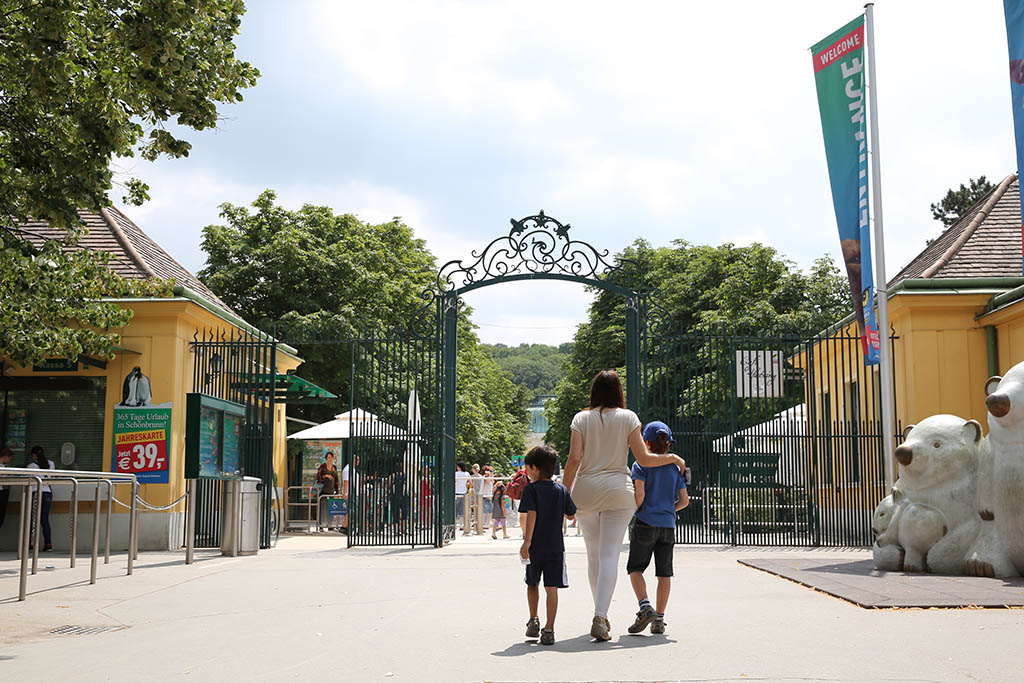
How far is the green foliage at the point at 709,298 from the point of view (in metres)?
33.9

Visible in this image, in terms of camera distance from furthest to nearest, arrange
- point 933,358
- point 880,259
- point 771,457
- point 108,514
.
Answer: point 933,358 → point 771,457 → point 880,259 → point 108,514

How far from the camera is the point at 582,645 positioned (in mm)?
6992

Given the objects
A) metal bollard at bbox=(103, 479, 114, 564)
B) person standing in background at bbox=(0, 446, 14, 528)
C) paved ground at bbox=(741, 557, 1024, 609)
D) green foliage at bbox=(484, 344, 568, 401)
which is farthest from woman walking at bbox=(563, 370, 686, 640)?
green foliage at bbox=(484, 344, 568, 401)

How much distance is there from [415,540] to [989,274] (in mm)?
10581

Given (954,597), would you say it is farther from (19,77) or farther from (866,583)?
(19,77)

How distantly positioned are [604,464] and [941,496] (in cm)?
557

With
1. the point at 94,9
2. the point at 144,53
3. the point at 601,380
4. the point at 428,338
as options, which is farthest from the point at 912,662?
the point at 428,338

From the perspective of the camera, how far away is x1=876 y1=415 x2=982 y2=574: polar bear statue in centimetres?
1095

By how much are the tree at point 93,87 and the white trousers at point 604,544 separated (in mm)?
5938

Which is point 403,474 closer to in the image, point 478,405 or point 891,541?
point 891,541

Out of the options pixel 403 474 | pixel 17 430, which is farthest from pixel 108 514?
pixel 17 430

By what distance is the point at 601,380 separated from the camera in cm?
749

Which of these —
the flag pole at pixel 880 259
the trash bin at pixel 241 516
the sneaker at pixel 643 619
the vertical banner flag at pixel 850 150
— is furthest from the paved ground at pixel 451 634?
the vertical banner flag at pixel 850 150

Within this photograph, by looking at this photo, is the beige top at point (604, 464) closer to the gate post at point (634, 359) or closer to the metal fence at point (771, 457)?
the metal fence at point (771, 457)
